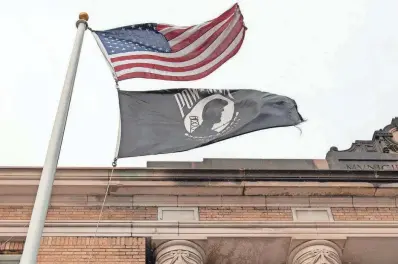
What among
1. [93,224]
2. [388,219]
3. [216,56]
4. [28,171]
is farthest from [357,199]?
[28,171]

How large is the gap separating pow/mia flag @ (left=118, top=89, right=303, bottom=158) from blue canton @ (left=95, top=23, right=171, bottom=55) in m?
0.82

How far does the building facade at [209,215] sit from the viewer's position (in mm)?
13430

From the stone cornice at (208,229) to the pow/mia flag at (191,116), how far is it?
6.83 feet

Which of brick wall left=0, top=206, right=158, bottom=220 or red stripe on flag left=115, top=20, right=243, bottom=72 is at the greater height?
red stripe on flag left=115, top=20, right=243, bottom=72

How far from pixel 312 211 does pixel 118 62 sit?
17.1 feet

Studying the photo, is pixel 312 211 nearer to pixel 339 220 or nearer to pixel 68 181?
pixel 339 220

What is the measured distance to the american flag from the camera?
12.3 m

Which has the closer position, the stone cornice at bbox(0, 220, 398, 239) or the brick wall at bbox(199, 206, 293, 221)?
the stone cornice at bbox(0, 220, 398, 239)

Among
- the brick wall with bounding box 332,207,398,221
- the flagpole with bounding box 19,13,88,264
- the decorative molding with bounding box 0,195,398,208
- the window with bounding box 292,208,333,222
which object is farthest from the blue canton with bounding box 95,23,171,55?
the brick wall with bounding box 332,207,398,221

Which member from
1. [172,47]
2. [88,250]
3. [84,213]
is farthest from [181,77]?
[88,250]

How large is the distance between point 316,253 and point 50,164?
6.15 m

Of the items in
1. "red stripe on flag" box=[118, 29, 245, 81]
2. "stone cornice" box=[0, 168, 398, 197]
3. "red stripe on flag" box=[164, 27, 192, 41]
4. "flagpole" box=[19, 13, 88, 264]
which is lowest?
"flagpole" box=[19, 13, 88, 264]

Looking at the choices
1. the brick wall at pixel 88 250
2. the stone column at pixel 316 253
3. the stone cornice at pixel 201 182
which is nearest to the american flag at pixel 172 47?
the stone cornice at pixel 201 182

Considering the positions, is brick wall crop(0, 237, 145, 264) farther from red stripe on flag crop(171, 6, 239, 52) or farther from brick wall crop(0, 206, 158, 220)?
red stripe on flag crop(171, 6, 239, 52)
